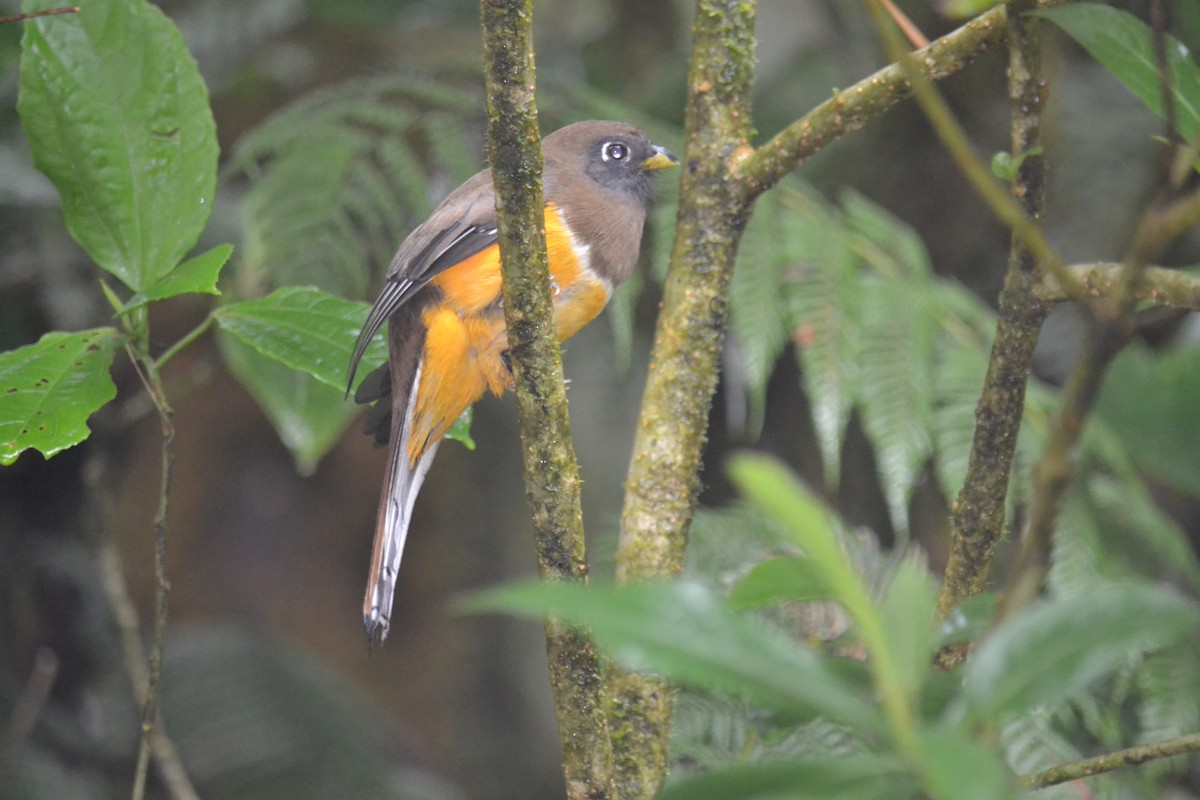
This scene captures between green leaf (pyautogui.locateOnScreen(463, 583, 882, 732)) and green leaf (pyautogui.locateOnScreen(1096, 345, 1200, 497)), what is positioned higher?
green leaf (pyautogui.locateOnScreen(1096, 345, 1200, 497))

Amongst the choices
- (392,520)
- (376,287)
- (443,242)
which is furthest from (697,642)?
(376,287)

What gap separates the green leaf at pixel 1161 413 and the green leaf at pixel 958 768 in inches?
96.4

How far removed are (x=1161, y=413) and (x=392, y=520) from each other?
204 cm

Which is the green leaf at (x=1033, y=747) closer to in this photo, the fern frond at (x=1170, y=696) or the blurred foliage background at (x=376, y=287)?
the fern frond at (x=1170, y=696)

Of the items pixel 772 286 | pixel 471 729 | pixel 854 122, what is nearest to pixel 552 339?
pixel 854 122

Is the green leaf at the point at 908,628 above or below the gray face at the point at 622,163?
below

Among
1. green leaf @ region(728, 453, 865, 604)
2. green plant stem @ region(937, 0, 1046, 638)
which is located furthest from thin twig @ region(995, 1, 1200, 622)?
green plant stem @ region(937, 0, 1046, 638)

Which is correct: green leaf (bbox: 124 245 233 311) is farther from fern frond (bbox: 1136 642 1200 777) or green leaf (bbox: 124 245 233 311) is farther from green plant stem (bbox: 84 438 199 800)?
fern frond (bbox: 1136 642 1200 777)

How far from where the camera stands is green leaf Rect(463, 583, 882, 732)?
2.05 ft

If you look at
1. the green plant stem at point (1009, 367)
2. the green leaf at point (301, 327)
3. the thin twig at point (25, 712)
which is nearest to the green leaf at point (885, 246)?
the green plant stem at point (1009, 367)

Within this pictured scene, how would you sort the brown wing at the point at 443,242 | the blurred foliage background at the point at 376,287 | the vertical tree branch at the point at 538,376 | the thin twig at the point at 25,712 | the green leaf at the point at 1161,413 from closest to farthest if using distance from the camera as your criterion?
the vertical tree branch at the point at 538,376 < the brown wing at the point at 443,242 < the thin twig at the point at 25,712 < the green leaf at the point at 1161,413 < the blurred foliage background at the point at 376,287

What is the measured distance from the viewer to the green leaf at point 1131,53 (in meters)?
1.00

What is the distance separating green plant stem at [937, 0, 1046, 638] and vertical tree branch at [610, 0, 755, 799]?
372 millimetres

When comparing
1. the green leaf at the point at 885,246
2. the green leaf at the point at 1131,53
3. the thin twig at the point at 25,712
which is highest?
the green leaf at the point at 885,246
